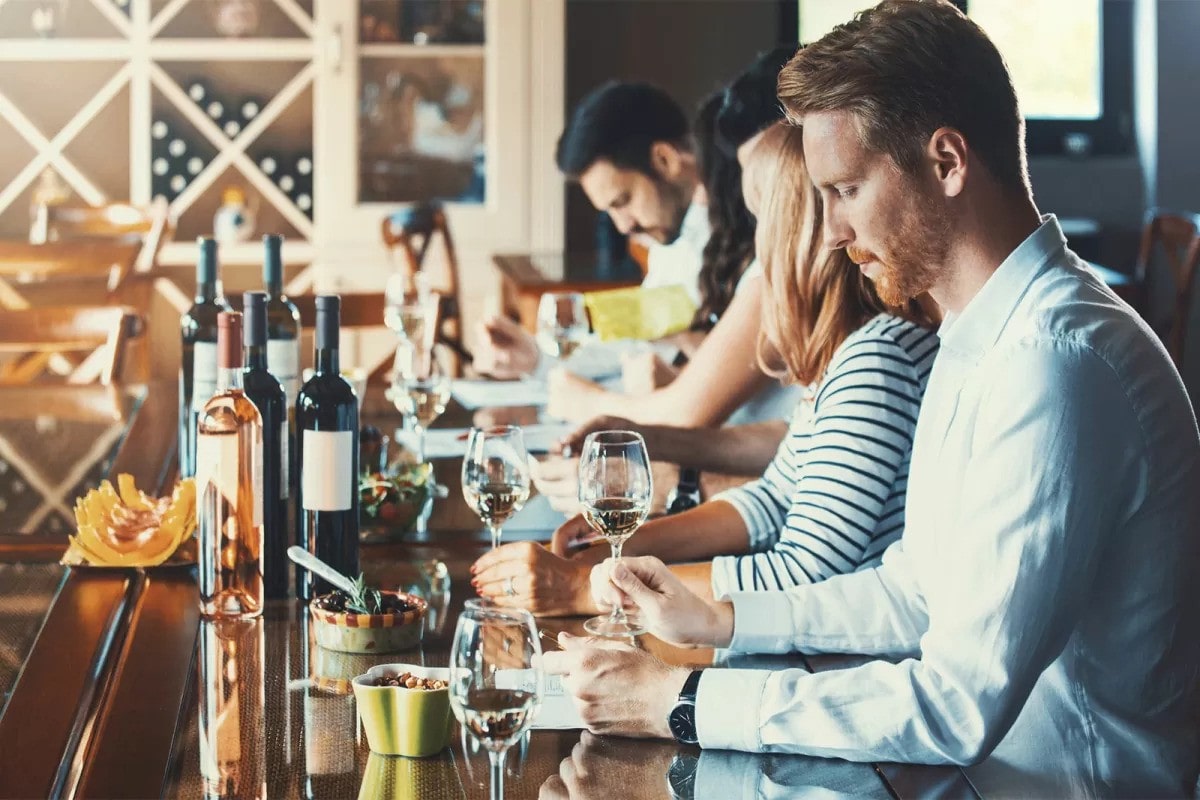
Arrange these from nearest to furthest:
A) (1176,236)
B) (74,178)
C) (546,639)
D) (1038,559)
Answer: (1038,559) → (546,639) → (1176,236) → (74,178)

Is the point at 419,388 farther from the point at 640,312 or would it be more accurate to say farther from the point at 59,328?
the point at 59,328

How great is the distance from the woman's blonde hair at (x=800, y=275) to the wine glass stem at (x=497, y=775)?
80 centimetres

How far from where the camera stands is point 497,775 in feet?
3.56

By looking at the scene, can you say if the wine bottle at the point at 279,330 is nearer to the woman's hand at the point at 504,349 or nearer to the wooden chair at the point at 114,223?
the woman's hand at the point at 504,349

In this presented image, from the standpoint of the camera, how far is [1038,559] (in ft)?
3.59

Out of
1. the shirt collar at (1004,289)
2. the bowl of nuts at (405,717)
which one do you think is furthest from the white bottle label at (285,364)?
the shirt collar at (1004,289)

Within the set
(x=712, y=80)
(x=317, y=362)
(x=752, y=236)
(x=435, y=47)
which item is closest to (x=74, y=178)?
(x=435, y=47)

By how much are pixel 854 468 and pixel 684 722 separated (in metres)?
0.51

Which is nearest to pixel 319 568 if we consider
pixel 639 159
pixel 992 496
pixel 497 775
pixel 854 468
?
pixel 497 775

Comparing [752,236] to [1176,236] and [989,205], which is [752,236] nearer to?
[989,205]

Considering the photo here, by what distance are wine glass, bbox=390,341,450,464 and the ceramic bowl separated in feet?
2.54

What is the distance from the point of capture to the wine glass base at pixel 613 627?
1.48 metres

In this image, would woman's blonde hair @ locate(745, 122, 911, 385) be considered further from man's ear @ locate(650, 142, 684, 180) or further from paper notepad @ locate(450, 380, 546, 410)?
man's ear @ locate(650, 142, 684, 180)

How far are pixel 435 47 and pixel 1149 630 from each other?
169 inches
